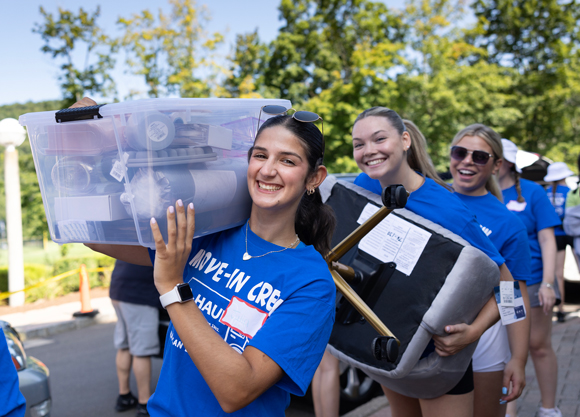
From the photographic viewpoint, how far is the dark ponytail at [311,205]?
5.31 feet

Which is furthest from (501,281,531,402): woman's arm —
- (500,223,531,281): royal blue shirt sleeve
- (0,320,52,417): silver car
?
(0,320,52,417): silver car

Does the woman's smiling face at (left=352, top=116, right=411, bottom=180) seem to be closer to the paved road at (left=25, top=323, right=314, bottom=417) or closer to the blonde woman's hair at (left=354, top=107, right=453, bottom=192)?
the blonde woman's hair at (left=354, top=107, right=453, bottom=192)

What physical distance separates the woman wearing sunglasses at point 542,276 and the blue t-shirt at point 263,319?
2.85 m

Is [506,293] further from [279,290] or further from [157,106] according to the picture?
[157,106]

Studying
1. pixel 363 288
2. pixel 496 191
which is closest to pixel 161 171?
pixel 363 288

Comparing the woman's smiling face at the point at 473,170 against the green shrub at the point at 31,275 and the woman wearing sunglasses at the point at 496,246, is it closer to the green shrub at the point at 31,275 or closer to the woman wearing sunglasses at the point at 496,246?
the woman wearing sunglasses at the point at 496,246

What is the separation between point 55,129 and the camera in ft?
4.75

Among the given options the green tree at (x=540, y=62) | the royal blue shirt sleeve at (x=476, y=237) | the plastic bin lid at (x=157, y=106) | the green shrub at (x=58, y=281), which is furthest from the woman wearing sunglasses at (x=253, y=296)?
the green tree at (x=540, y=62)

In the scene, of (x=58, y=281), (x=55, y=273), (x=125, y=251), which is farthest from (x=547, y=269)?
(x=55, y=273)

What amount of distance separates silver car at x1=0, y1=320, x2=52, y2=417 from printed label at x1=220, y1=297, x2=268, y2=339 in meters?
2.00

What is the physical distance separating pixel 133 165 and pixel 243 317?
1.82 feet

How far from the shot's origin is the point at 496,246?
2.74 meters

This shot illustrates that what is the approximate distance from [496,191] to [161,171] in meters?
2.43

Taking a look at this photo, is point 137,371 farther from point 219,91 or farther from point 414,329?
point 219,91
